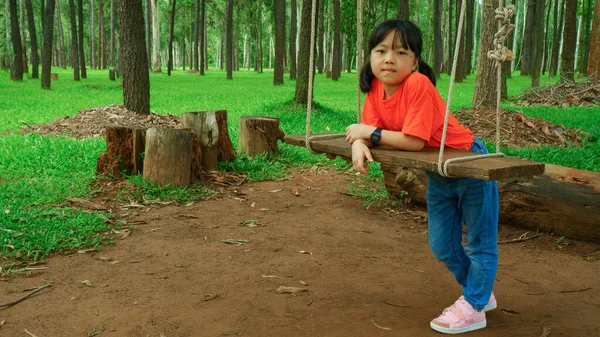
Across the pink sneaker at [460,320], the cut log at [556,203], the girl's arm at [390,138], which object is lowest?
the pink sneaker at [460,320]

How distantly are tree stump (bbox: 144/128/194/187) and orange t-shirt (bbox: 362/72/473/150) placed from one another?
3245 mm

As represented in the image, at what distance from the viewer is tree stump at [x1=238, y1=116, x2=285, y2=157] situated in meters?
7.36

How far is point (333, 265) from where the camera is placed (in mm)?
4156

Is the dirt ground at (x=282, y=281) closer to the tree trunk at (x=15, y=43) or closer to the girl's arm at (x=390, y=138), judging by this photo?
the girl's arm at (x=390, y=138)

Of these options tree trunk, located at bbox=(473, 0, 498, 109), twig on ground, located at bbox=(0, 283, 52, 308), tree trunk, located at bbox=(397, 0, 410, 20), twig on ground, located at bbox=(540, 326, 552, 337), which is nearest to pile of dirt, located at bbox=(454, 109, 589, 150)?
tree trunk, located at bbox=(473, 0, 498, 109)

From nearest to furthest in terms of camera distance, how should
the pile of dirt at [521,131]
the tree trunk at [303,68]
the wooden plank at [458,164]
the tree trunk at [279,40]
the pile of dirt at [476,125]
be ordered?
the wooden plank at [458,164] → the pile of dirt at [521,131] → the pile of dirt at [476,125] → the tree trunk at [303,68] → the tree trunk at [279,40]

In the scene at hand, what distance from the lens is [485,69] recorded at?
384 inches

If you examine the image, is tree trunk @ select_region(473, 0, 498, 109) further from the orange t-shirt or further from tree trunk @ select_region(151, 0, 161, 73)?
tree trunk @ select_region(151, 0, 161, 73)

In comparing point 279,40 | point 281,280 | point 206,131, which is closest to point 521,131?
point 206,131

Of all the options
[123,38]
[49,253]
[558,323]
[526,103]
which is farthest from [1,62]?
[558,323]

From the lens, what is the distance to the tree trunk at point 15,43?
2002 cm

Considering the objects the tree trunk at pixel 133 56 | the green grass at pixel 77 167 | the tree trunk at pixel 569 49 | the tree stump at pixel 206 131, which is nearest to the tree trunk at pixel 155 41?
the green grass at pixel 77 167

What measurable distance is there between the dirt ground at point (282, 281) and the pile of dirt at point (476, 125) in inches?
148

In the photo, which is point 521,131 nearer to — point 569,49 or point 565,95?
point 565,95
